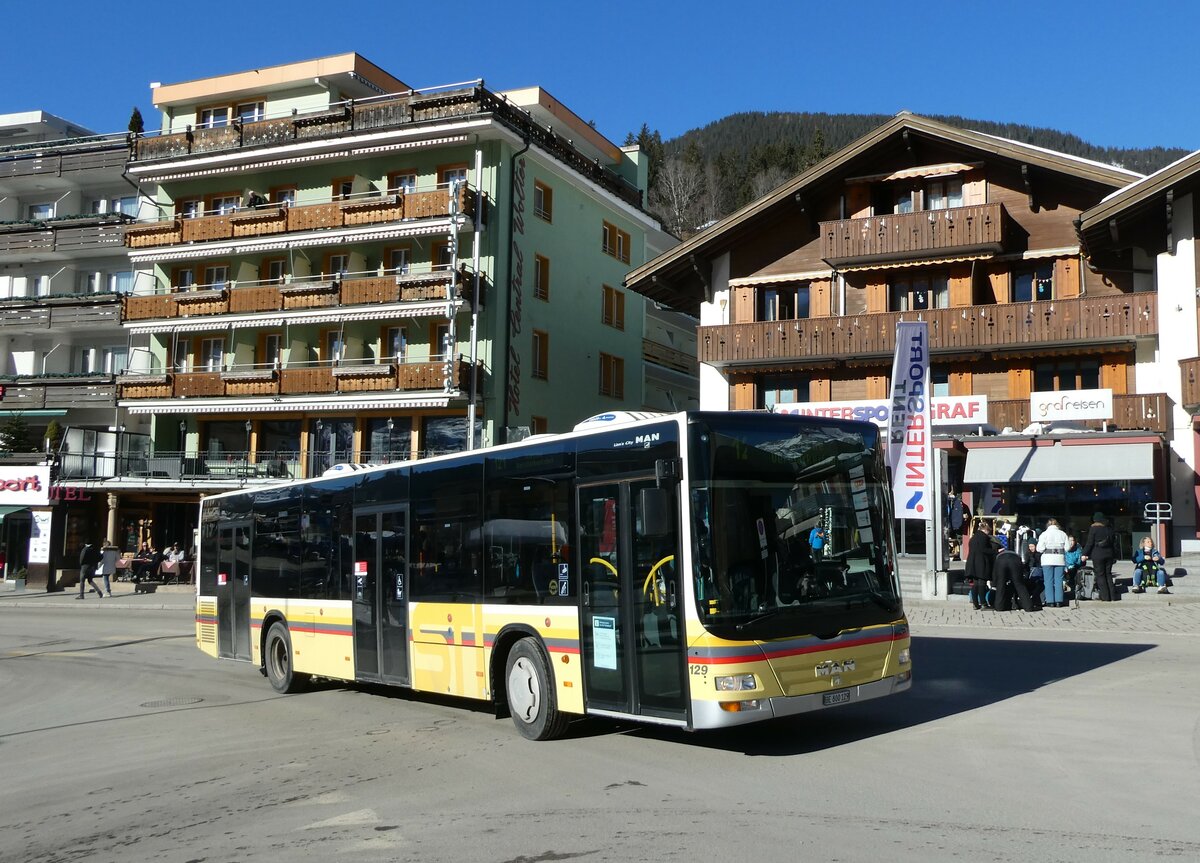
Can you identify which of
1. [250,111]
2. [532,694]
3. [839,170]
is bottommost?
[532,694]

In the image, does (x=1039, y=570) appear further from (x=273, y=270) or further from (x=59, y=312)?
(x=59, y=312)

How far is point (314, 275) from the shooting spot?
44719mm

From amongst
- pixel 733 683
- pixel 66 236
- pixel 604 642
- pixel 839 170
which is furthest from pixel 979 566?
pixel 66 236

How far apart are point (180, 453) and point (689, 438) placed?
134 feet

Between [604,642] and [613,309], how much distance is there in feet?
132

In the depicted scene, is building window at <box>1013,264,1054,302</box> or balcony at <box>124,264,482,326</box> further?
balcony at <box>124,264,482,326</box>

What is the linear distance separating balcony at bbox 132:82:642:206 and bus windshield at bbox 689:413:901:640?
32.8m

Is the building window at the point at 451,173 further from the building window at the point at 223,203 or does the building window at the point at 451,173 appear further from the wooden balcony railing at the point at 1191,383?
the wooden balcony railing at the point at 1191,383

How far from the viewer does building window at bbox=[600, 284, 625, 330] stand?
161 feet

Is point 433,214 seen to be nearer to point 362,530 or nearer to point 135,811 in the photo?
point 362,530

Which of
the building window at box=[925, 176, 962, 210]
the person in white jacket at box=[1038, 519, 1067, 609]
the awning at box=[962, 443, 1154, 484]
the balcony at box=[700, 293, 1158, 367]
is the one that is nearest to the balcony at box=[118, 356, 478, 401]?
the balcony at box=[700, 293, 1158, 367]

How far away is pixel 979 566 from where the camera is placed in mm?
23031

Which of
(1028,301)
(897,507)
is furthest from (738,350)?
(897,507)

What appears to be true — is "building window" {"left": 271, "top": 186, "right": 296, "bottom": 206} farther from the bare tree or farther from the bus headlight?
the bare tree
